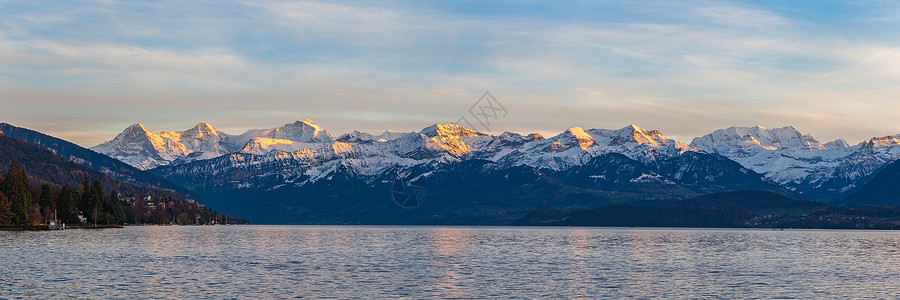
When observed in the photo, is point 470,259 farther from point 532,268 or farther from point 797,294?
point 797,294

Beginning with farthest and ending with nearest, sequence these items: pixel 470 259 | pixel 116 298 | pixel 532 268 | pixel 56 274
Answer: pixel 470 259 → pixel 532 268 → pixel 56 274 → pixel 116 298

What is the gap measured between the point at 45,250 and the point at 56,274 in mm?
50776

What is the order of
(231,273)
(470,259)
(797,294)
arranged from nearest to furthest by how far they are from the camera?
1. (797,294)
2. (231,273)
3. (470,259)

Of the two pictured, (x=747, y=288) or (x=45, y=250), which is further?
(x=45, y=250)

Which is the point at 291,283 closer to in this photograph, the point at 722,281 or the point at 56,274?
the point at 56,274

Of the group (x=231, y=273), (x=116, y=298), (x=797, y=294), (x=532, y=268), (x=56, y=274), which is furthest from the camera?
(x=532, y=268)

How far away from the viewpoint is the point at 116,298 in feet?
271

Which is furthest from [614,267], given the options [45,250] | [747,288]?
[45,250]

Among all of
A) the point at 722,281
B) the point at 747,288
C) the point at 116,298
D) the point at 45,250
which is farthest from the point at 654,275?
the point at 45,250

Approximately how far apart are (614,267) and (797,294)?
1533 inches

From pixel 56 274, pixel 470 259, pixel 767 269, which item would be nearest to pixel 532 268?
pixel 470 259

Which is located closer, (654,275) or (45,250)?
(654,275)

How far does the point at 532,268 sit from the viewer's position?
126625mm

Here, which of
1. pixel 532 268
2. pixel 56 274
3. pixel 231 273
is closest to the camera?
pixel 56 274
